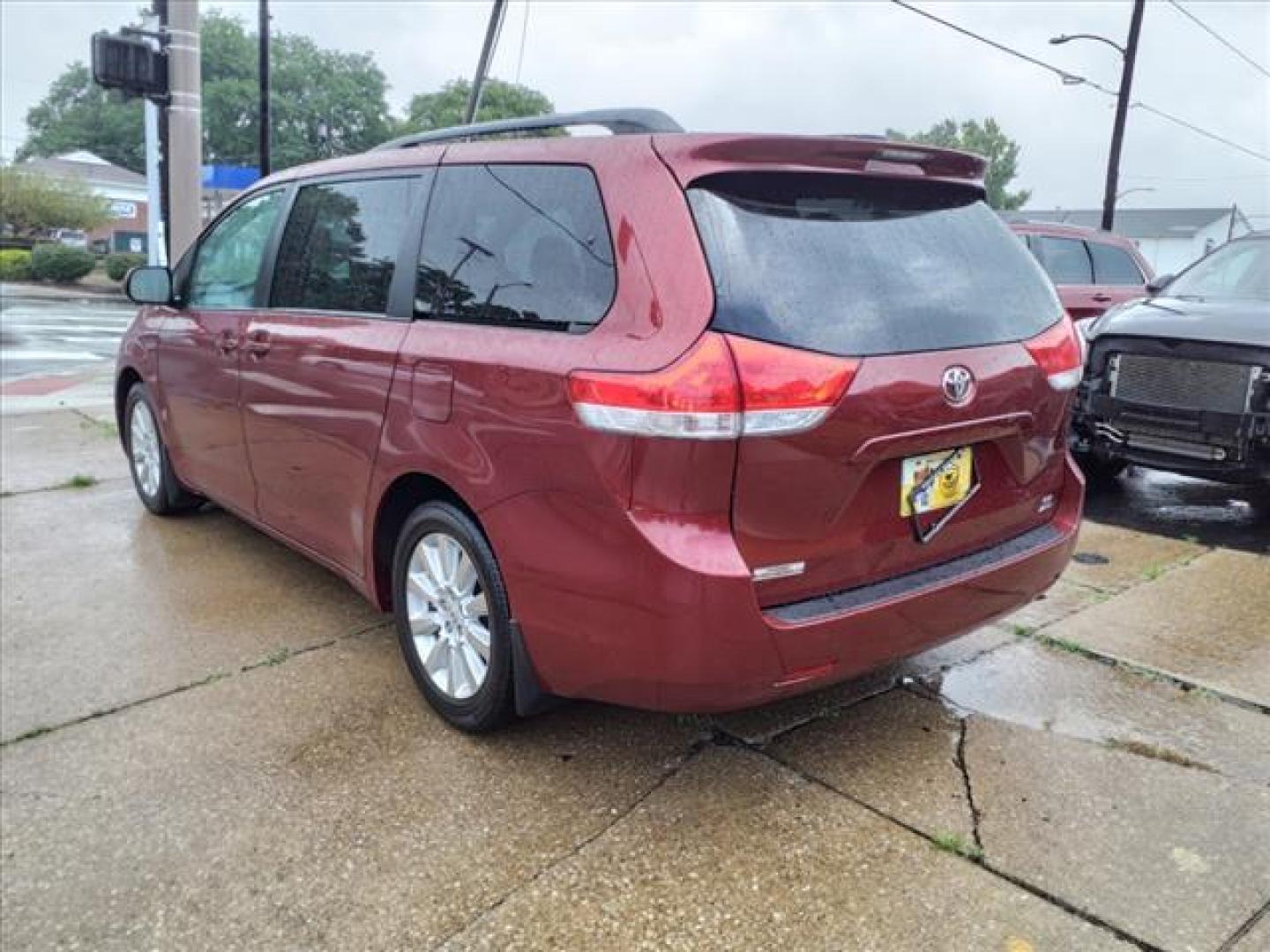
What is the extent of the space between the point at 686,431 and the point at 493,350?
0.71m

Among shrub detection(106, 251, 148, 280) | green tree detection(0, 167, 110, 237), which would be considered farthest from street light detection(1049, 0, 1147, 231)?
green tree detection(0, 167, 110, 237)

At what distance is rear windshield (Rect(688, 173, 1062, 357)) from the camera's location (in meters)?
2.33

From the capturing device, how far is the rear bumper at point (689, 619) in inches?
88.8

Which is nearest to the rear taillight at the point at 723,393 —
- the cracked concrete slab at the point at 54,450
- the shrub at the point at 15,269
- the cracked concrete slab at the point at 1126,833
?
the cracked concrete slab at the point at 1126,833

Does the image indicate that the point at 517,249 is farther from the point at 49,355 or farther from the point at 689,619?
the point at 49,355

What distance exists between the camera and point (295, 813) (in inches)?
104

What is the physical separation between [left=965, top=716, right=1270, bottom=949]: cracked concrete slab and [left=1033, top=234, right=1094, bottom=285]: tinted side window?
7053 millimetres

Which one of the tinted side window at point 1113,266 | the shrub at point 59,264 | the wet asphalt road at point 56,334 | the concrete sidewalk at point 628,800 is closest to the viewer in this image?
the concrete sidewalk at point 628,800

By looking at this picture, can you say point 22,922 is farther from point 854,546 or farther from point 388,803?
point 854,546

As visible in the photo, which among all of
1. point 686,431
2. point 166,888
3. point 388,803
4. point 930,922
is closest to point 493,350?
point 686,431

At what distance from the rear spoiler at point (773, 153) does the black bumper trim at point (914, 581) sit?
3.52 ft

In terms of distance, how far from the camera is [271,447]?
3861mm

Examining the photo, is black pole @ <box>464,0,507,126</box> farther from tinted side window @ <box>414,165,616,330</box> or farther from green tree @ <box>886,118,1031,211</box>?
green tree @ <box>886,118,1031,211</box>

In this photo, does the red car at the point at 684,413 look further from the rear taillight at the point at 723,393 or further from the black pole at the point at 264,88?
the black pole at the point at 264,88
